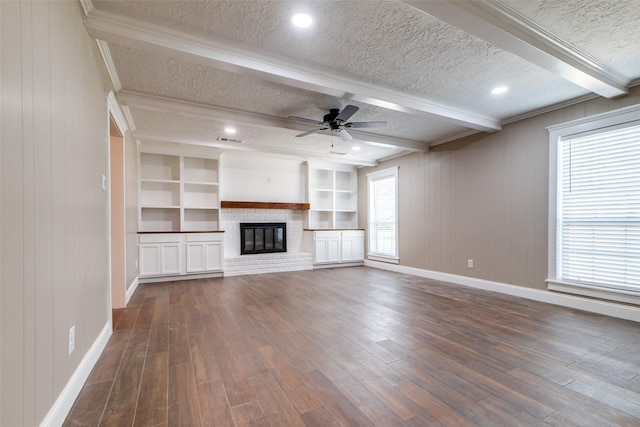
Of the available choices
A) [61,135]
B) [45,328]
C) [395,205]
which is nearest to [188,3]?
[61,135]

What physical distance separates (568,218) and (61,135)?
492 cm

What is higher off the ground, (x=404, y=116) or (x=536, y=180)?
(x=404, y=116)

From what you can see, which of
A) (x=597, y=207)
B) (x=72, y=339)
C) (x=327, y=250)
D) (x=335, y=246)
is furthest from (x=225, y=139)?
(x=597, y=207)

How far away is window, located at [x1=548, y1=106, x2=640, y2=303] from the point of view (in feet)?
10.1

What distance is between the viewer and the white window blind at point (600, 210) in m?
3.08

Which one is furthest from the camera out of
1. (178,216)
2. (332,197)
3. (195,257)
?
(332,197)

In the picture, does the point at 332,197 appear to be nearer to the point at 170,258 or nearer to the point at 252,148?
the point at 252,148

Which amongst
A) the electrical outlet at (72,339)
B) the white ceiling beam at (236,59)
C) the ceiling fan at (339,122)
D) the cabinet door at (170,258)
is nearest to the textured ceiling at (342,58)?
the white ceiling beam at (236,59)

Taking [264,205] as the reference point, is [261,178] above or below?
above

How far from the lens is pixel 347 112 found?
3369mm

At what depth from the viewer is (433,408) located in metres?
1.60

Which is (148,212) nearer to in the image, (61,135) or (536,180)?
(61,135)

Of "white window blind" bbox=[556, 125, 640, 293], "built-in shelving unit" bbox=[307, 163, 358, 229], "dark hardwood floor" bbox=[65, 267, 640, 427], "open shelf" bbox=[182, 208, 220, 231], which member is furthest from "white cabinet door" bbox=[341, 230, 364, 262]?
"white window blind" bbox=[556, 125, 640, 293]

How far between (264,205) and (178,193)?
1.69 meters
